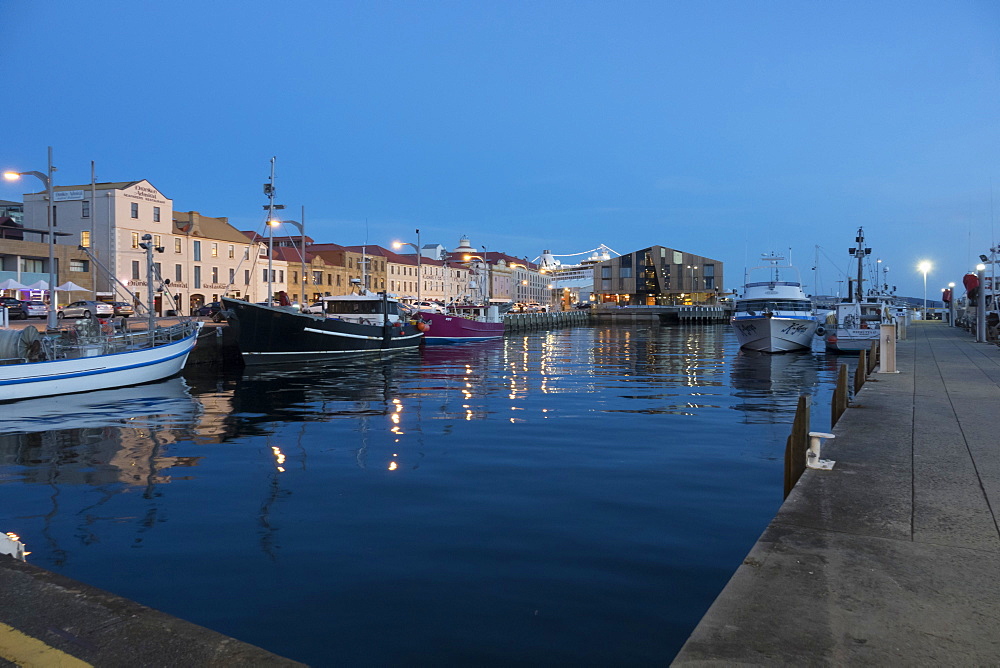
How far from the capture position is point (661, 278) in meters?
134

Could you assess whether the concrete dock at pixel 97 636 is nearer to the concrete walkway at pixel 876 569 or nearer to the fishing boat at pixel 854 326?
the concrete walkway at pixel 876 569

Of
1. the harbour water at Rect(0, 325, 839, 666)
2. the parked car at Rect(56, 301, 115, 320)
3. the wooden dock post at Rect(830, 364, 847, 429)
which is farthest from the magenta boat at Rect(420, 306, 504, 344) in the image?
the wooden dock post at Rect(830, 364, 847, 429)

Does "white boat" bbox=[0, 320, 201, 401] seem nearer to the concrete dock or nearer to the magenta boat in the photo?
the concrete dock

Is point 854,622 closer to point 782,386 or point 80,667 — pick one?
point 80,667

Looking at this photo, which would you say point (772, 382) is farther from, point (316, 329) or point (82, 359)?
point (82, 359)

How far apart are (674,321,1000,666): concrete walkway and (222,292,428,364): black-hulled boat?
2897 cm

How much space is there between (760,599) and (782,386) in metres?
21.9

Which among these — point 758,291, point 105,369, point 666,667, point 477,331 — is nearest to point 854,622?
point 666,667

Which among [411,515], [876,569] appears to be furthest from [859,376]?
[876,569]

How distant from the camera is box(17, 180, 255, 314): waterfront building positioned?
65.7 meters

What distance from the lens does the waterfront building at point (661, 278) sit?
135 m

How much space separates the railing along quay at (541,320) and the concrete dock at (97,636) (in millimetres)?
75328

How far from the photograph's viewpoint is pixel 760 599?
5.03m

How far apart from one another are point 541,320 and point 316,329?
58.5 metres
